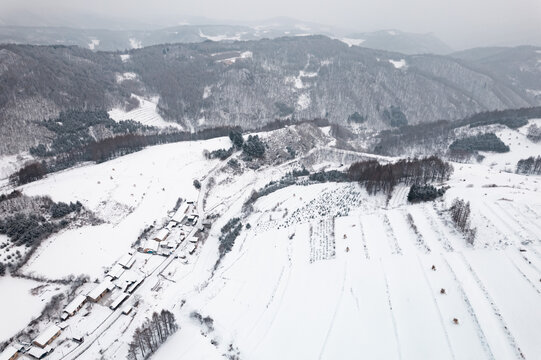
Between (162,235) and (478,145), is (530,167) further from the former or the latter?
(162,235)

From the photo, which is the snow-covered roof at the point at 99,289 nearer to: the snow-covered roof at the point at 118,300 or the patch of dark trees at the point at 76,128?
the snow-covered roof at the point at 118,300

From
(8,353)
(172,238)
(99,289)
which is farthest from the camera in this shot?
(172,238)

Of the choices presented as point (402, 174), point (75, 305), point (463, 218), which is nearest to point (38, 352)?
point (75, 305)

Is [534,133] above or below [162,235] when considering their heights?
→ above

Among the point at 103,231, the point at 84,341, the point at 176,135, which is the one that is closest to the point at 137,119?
the point at 176,135

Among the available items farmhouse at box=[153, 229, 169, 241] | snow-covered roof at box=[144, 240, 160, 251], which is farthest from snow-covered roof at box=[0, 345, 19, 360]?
farmhouse at box=[153, 229, 169, 241]

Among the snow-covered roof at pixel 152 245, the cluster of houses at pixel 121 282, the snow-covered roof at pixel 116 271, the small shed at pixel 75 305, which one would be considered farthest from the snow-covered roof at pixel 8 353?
the snow-covered roof at pixel 152 245
